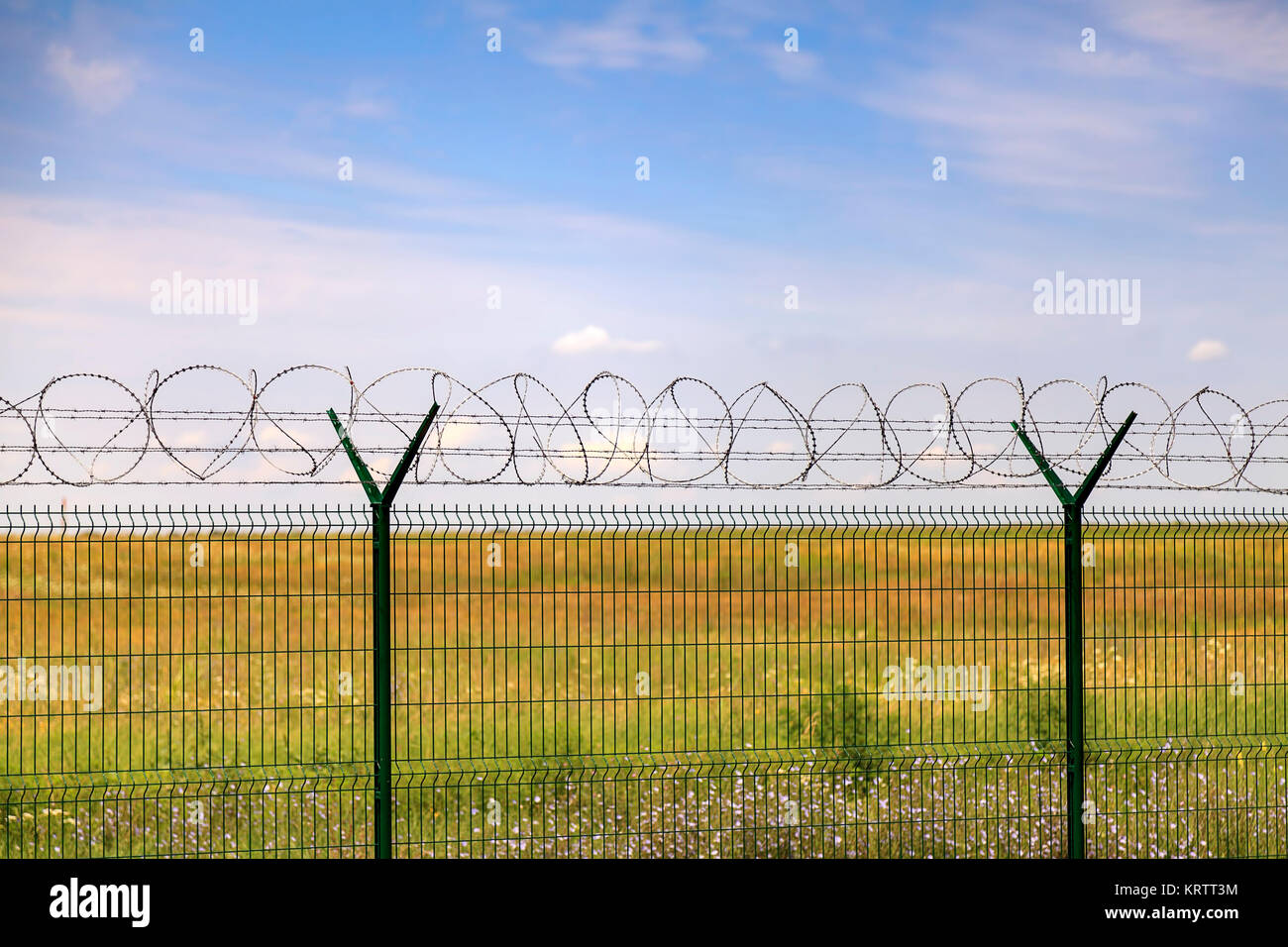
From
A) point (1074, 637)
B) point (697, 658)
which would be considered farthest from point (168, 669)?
point (1074, 637)

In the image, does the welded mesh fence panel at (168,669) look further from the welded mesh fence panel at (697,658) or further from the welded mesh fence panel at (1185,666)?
the welded mesh fence panel at (1185,666)

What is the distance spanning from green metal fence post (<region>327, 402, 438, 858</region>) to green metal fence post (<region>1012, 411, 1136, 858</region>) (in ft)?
15.1

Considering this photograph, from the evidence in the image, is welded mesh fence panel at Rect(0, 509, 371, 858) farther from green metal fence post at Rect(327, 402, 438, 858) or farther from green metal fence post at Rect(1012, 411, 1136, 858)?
green metal fence post at Rect(1012, 411, 1136, 858)

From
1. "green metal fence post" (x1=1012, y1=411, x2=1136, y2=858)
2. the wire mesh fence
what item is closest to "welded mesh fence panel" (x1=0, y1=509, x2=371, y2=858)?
the wire mesh fence

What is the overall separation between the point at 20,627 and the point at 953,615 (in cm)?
633

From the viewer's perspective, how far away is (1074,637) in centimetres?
886

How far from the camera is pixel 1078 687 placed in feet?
29.0

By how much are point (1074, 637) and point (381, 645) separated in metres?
4.78

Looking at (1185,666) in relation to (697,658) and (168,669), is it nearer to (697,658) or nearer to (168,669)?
(697,658)

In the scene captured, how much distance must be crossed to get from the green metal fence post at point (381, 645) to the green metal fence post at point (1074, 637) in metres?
4.61

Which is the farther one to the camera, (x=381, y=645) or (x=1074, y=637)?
(x=1074, y=637)
